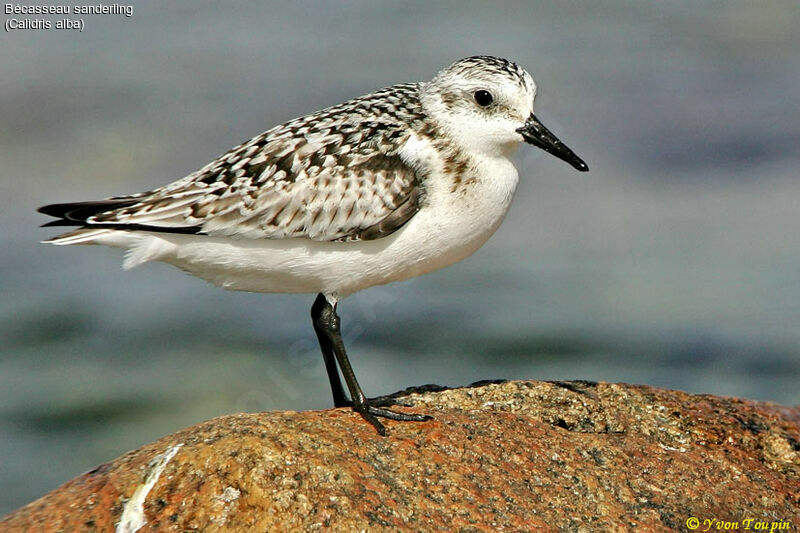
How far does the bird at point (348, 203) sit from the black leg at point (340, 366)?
4 cm

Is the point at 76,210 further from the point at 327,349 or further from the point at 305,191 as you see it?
the point at 327,349

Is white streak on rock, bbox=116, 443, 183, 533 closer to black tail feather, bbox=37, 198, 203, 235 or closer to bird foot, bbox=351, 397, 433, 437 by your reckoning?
bird foot, bbox=351, 397, 433, 437

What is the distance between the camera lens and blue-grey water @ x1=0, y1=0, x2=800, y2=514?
1309cm

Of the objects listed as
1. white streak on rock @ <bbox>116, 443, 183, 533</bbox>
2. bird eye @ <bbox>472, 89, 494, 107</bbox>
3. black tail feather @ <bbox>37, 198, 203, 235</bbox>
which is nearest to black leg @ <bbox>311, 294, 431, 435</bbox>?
black tail feather @ <bbox>37, 198, 203, 235</bbox>

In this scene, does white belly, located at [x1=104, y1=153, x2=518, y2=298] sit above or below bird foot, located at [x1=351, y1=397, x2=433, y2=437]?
above

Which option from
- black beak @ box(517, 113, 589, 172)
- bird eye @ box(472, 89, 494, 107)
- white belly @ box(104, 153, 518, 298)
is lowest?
white belly @ box(104, 153, 518, 298)

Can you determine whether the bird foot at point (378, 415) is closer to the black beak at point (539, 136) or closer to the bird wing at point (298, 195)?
the bird wing at point (298, 195)

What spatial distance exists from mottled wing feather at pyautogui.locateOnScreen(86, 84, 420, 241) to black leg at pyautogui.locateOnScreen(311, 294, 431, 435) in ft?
2.28

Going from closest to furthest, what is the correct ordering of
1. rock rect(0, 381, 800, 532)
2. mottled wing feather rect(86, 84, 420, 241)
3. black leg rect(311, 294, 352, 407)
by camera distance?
rock rect(0, 381, 800, 532), mottled wing feather rect(86, 84, 420, 241), black leg rect(311, 294, 352, 407)

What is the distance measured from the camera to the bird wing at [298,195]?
23.0 ft

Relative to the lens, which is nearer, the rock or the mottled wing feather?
the rock

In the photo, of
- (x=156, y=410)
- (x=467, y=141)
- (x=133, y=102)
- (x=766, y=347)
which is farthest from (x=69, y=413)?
(x=766, y=347)

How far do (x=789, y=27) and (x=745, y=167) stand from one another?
5511mm

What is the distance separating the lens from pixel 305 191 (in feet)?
23.2
